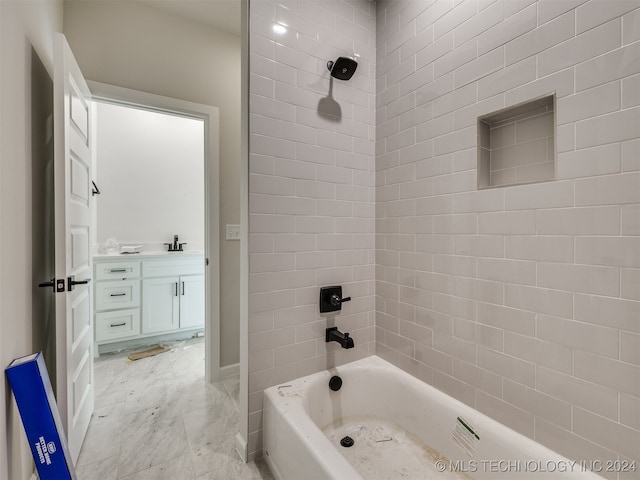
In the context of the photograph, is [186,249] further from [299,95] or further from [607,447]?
[607,447]

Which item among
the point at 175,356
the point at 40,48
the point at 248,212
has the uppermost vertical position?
the point at 40,48

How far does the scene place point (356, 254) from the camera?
70.5 inches

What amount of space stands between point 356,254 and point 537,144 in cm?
102

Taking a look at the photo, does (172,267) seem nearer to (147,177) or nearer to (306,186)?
(147,177)

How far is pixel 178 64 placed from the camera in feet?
7.45

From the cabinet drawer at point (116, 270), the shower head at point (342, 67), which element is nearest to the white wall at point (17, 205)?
the shower head at point (342, 67)

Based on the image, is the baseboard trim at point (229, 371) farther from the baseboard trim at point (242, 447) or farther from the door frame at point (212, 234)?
the baseboard trim at point (242, 447)

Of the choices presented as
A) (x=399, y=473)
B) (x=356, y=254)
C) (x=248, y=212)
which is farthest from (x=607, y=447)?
(x=248, y=212)

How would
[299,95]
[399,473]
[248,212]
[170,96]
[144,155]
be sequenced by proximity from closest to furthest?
[399,473] → [248,212] → [299,95] → [170,96] → [144,155]

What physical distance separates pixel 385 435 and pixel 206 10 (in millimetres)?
3099

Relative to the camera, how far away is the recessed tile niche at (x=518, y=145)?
3.74 feet

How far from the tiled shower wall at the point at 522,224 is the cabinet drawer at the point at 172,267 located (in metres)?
2.32

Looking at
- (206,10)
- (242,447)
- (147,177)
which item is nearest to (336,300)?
(242,447)

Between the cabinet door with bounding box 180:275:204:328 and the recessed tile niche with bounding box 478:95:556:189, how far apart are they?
9.63 feet
